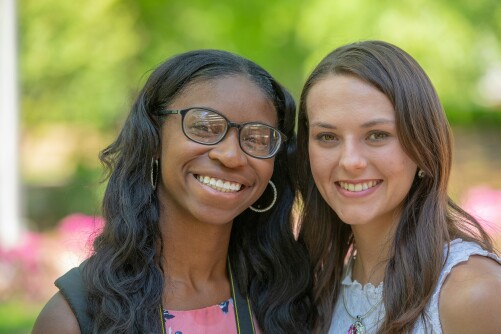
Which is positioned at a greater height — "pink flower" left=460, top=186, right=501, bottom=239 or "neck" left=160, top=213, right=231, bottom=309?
"pink flower" left=460, top=186, right=501, bottom=239

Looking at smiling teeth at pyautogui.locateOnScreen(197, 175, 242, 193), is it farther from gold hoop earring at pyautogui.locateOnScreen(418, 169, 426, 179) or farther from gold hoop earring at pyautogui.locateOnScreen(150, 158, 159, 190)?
gold hoop earring at pyautogui.locateOnScreen(418, 169, 426, 179)

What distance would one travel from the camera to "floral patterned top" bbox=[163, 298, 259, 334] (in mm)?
3154

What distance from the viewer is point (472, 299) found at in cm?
271

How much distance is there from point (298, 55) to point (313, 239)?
248 inches

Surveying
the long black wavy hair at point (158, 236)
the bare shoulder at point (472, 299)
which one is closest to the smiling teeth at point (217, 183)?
the long black wavy hair at point (158, 236)

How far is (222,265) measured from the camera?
3.48m

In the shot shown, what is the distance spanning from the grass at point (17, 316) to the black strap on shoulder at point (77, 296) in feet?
13.7

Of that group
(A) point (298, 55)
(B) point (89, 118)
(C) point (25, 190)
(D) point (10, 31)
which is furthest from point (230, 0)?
(C) point (25, 190)

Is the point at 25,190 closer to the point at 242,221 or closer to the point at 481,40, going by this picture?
the point at 481,40

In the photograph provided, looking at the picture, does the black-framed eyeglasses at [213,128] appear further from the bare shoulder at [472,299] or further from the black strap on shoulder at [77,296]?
the bare shoulder at [472,299]

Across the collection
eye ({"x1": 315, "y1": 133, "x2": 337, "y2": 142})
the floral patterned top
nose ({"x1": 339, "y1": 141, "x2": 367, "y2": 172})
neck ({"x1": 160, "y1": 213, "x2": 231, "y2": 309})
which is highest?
eye ({"x1": 315, "y1": 133, "x2": 337, "y2": 142})

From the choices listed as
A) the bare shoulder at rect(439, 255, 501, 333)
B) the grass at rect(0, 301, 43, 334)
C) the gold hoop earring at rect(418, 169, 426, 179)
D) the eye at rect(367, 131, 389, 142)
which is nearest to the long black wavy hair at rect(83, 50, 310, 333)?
the eye at rect(367, 131, 389, 142)

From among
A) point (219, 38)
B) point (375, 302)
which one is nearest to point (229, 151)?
point (375, 302)

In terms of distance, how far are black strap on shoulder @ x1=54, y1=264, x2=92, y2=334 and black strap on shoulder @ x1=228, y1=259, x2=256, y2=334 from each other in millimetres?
658
